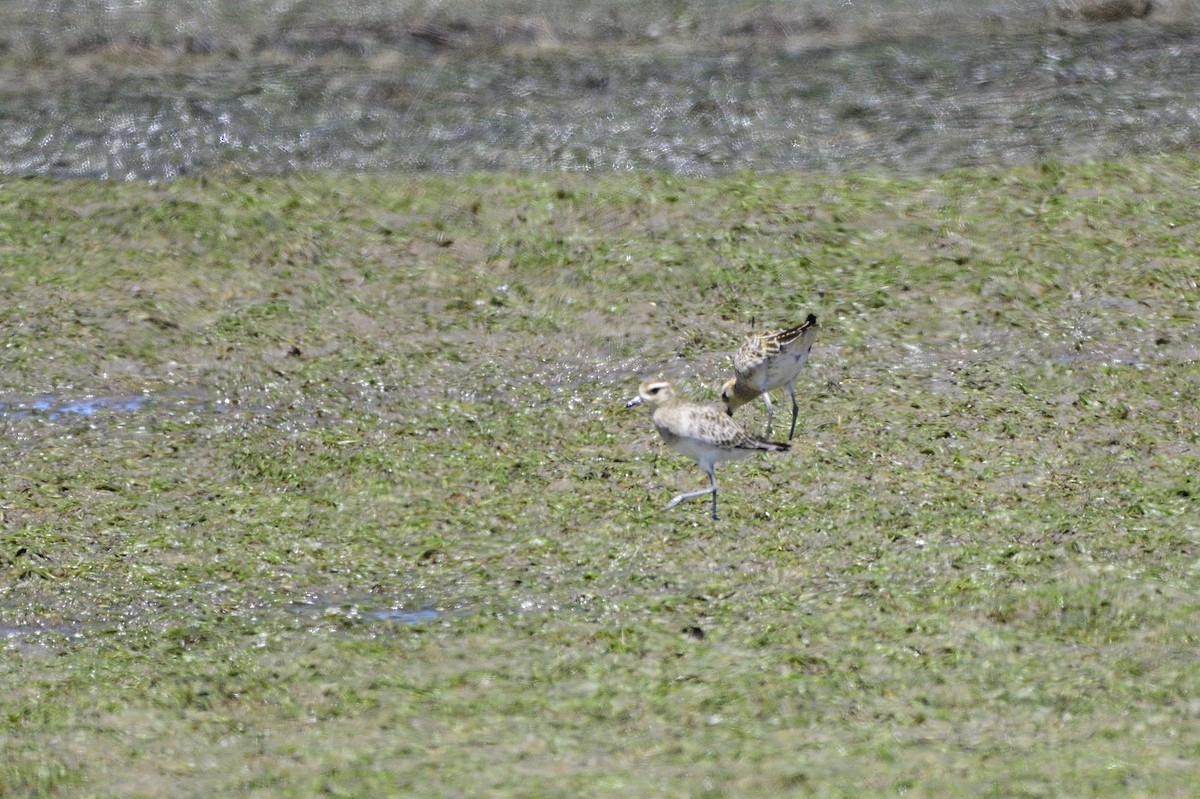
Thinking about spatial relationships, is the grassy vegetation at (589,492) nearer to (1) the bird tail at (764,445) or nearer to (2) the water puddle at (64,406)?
(2) the water puddle at (64,406)

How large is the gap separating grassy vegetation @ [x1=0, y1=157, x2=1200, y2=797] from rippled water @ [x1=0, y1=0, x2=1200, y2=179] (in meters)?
1.03

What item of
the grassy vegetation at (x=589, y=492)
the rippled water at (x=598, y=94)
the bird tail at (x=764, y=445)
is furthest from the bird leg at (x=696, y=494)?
the rippled water at (x=598, y=94)

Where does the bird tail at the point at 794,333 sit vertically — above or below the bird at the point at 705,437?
above

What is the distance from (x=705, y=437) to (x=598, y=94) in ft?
31.5

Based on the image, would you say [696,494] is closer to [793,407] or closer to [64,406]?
[793,407]

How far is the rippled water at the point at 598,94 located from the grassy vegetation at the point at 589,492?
3.37 feet

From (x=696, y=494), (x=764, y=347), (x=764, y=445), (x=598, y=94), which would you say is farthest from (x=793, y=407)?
(x=598, y=94)

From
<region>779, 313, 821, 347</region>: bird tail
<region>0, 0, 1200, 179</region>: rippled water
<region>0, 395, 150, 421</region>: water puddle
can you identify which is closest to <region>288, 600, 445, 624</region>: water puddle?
<region>779, 313, 821, 347</region>: bird tail

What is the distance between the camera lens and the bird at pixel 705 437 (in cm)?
1218

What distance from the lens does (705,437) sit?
12141 mm

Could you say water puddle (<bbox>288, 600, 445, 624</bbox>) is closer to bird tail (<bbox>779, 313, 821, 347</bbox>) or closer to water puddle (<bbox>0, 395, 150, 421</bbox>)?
bird tail (<bbox>779, 313, 821, 347</bbox>)

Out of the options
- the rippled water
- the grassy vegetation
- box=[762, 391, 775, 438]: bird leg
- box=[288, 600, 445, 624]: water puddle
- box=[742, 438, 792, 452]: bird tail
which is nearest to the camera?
the grassy vegetation

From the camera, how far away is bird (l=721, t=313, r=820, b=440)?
1282cm

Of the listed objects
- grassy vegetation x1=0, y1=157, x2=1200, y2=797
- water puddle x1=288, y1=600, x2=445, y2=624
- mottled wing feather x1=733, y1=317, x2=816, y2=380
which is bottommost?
water puddle x1=288, y1=600, x2=445, y2=624
